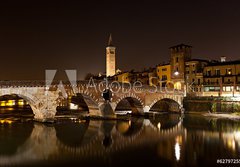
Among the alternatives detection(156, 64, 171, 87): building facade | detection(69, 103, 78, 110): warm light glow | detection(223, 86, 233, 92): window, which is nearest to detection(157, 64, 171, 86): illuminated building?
detection(156, 64, 171, 87): building facade

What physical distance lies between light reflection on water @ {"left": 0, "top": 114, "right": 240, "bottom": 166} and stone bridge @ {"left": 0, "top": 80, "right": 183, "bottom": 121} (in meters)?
2.31

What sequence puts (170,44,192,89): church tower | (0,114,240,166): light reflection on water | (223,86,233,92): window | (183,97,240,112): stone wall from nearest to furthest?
(0,114,240,166): light reflection on water
(183,97,240,112): stone wall
(223,86,233,92): window
(170,44,192,89): church tower

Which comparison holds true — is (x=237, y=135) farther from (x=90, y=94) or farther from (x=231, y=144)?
(x=90, y=94)

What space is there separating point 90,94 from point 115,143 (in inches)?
499

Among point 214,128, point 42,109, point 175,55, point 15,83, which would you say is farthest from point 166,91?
point 15,83

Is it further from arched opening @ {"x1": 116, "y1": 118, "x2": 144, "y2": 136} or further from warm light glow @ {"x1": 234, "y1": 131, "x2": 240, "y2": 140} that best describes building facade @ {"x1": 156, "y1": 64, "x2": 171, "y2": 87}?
warm light glow @ {"x1": 234, "y1": 131, "x2": 240, "y2": 140}

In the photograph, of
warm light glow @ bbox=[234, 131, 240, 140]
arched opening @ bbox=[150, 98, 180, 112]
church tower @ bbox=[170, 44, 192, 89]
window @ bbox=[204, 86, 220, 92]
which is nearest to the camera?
warm light glow @ bbox=[234, 131, 240, 140]

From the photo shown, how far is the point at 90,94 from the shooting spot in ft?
116

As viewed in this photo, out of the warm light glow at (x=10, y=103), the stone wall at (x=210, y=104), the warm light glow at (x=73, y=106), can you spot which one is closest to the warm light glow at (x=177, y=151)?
the stone wall at (x=210, y=104)

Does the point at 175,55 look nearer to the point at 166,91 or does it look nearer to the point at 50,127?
the point at 166,91

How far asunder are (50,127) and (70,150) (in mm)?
8995

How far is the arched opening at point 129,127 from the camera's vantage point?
28531 mm

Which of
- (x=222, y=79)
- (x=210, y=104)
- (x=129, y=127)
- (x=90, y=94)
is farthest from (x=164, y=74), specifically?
(x=129, y=127)

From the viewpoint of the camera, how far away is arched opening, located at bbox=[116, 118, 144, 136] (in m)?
28.5
